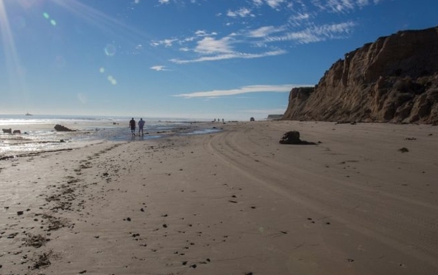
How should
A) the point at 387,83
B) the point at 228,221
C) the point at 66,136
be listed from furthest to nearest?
1. the point at 387,83
2. the point at 66,136
3. the point at 228,221

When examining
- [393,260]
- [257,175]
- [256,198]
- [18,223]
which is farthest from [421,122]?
[18,223]

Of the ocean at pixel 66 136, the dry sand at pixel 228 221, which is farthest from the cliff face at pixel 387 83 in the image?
the dry sand at pixel 228 221

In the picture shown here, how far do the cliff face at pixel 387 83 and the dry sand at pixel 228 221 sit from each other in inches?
928

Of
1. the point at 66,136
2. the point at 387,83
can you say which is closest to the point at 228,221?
the point at 66,136

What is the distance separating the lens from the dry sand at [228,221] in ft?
13.5

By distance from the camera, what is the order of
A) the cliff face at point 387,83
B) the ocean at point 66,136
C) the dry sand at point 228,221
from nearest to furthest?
the dry sand at point 228,221 < the ocean at point 66,136 < the cliff face at point 387,83

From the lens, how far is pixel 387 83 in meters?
38.5

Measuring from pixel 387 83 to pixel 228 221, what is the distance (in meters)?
39.2

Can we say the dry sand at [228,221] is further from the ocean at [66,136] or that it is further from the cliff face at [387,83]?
the cliff face at [387,83]

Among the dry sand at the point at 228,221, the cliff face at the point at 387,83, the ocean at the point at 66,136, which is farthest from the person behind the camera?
the cliff face at the point at 387,83

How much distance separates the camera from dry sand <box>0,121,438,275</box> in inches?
162

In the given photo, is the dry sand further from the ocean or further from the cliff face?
the cliff face

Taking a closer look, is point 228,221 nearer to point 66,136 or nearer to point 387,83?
point 66,136

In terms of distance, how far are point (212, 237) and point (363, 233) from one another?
234 cm
